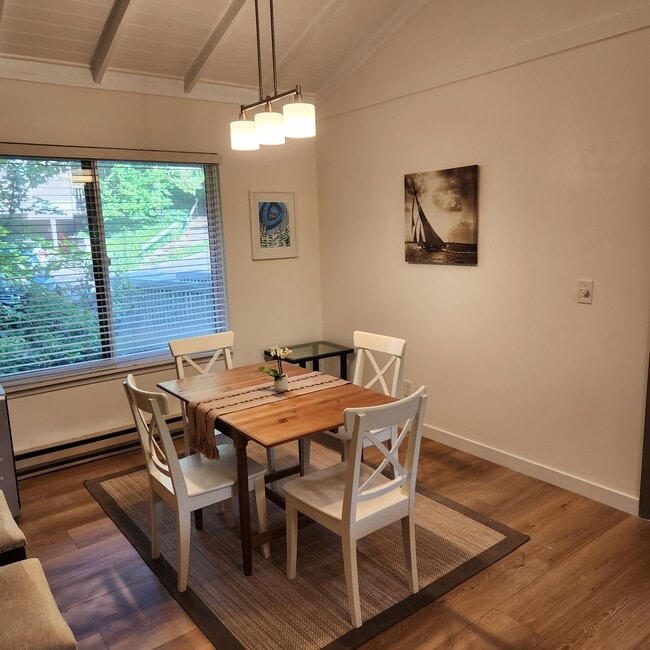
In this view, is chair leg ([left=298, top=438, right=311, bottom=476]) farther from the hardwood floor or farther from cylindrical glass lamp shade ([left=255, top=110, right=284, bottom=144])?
cylindrical glass lamp shade ([left=255, top=110, right=284, bottom=144])

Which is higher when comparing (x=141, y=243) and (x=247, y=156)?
(x=247, y=156)

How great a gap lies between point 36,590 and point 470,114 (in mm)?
3197

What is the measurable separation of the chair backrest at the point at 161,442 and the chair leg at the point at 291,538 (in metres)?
0.44

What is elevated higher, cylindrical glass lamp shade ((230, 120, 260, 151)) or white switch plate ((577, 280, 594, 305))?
cylindrical glass lamp shade ((230, 120, 260, 151))

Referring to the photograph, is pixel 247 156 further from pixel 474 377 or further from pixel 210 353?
pixel 474 377

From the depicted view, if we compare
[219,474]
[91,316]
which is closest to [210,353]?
[91,316]

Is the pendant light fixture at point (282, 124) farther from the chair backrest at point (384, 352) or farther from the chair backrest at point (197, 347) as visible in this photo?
the chair backrest at point (197, 347)

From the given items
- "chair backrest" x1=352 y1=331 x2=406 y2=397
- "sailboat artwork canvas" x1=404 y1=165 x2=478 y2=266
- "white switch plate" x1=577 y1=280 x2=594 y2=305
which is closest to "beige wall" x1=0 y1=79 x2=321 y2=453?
"sailboat artwork canvas" x1=404 y1=165 x2=478 y2=266

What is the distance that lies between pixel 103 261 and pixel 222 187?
1036 mm

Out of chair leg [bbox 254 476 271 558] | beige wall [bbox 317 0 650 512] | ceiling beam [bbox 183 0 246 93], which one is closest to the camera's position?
chair leg [bbox 254 476 271 558]

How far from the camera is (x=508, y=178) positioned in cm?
321

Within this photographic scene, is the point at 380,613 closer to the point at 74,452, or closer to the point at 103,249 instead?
the point at 74,452

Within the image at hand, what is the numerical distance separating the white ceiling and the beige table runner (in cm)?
215

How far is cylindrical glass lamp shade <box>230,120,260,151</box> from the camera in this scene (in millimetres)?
2428
